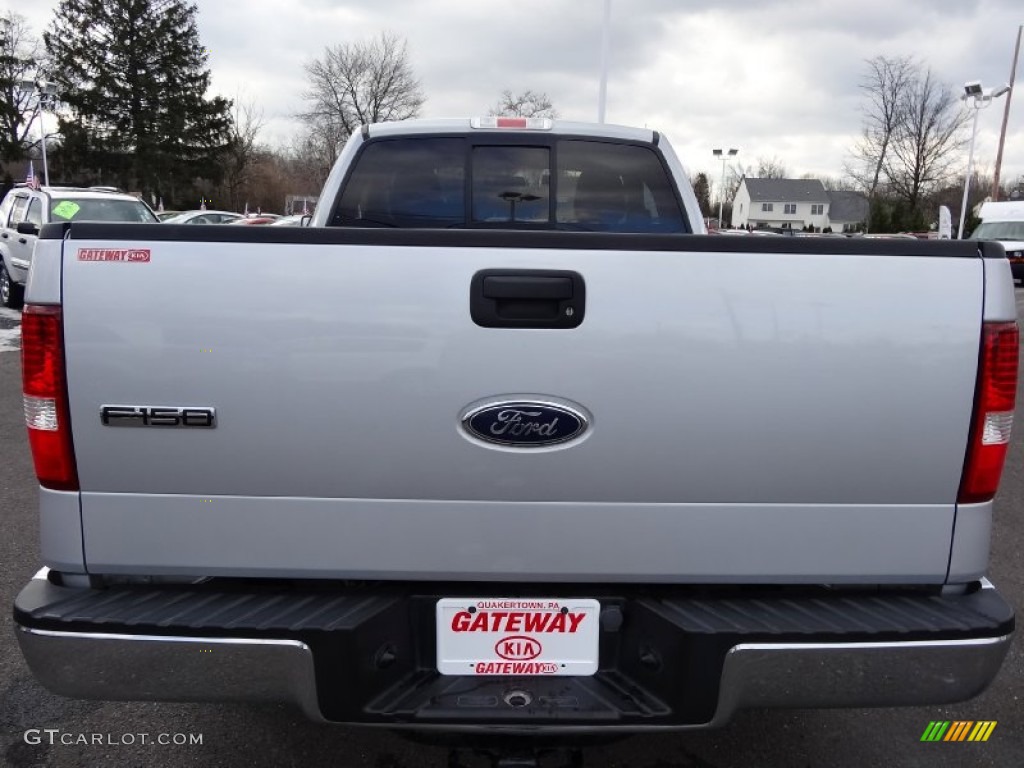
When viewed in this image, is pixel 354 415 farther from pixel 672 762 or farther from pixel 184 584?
pixel 672 762

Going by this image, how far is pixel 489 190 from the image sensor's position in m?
3.74

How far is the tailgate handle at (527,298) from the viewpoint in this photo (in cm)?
172

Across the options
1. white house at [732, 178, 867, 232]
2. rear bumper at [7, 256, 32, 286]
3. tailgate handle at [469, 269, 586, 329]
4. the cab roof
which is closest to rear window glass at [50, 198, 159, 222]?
rear bumper at [7, 256, 32, 286]

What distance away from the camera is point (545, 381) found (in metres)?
1.73

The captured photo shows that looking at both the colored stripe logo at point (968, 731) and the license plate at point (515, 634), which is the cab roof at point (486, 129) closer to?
the license plate at point (515, 634)

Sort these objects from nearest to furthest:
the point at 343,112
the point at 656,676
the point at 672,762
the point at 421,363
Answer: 1. the point at 421,363
2. the point at 656,676
3. the point at 672,762
4. the point at 343,112

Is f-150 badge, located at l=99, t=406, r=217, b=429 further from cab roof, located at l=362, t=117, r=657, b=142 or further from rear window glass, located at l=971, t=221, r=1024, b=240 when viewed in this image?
rear window glass, located at l=971, t=221, r=1024, b=240

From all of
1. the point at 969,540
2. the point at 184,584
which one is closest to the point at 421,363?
the point at 184,584

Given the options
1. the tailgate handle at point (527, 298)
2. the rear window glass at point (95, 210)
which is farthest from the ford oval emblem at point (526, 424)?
the rear window glass at point (95, 210)

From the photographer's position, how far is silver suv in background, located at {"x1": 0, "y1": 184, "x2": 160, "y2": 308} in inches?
488

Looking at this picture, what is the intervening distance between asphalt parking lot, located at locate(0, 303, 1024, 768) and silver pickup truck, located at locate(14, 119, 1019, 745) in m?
0.86

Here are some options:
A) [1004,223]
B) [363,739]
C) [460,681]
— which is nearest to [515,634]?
[460,681]

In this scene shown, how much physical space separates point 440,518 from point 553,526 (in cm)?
27

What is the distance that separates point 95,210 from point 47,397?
42.2 feet
